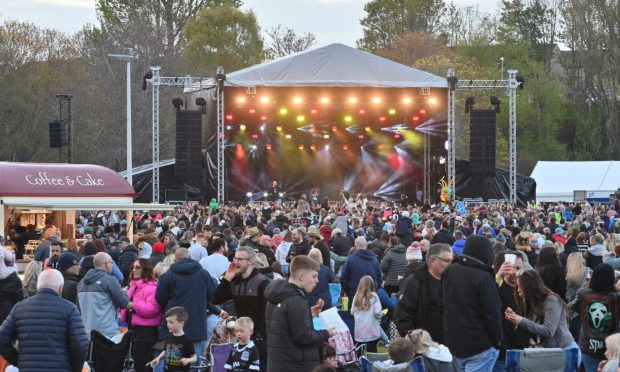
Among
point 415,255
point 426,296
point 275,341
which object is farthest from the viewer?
point 415,255

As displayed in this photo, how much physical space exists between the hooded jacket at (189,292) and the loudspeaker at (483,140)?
1019 inches

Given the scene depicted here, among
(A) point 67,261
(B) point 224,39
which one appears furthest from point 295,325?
(B) point 224,39

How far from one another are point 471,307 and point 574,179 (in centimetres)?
4302

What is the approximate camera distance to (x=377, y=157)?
41.8 metres

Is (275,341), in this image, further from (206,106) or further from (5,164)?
(206,106)

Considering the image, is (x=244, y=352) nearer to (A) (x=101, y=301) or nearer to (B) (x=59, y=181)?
(A) (x=101, y=301)

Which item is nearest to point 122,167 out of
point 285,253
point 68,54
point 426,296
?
point 68,54

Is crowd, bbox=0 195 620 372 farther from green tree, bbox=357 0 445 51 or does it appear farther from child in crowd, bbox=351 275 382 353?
green tree, bbox=357 0 445 51

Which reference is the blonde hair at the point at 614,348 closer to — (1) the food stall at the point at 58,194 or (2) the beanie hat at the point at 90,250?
(2) the beanie hat at the point at 90,250

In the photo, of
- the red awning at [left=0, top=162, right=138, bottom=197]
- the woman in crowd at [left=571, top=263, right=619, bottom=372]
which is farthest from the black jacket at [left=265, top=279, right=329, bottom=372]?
the red awning at [left=0, top=162, right=138, bottom=197]

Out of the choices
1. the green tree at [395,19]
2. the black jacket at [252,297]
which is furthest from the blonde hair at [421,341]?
the green tree at [395,19]

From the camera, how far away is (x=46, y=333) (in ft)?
28.5

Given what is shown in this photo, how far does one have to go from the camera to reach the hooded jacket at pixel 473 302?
8664mm

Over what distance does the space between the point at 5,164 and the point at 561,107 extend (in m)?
48.4
